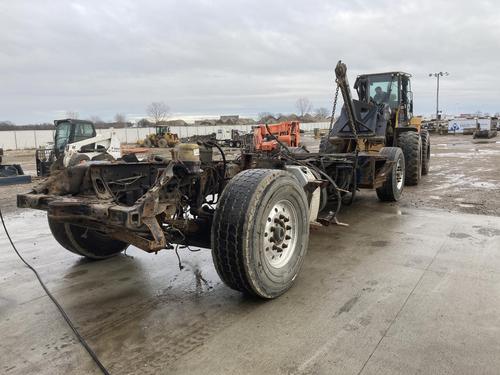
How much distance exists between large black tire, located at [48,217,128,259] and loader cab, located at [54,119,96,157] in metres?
12.7

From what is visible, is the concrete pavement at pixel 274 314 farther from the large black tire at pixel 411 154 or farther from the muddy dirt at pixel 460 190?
the large black tire at pixel 411 154

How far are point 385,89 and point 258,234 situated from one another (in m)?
9.68

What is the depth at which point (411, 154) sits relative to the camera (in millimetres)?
10633

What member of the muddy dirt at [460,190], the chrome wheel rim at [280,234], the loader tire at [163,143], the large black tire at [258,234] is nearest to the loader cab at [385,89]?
the muddy dirt at [460,190]

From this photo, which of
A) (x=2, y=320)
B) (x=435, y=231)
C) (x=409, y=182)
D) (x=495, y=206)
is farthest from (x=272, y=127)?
(x=2, y=320)

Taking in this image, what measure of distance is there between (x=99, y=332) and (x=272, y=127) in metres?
19.1

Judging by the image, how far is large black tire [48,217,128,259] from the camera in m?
4.91

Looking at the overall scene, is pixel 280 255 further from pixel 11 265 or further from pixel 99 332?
pixel 11 265

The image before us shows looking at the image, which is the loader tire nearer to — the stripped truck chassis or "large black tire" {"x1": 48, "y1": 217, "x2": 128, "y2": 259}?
"large black tire" {"x1": 48, "y1": 217, "x2": 128, "y2": 259}

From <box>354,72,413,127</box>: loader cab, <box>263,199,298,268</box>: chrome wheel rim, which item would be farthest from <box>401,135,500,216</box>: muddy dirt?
<box>263,199,298,268</box>: chrome wheel rim

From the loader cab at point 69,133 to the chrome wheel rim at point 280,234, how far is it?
14533 mm

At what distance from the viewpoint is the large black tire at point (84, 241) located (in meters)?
4.91

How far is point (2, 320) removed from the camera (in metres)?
3.83

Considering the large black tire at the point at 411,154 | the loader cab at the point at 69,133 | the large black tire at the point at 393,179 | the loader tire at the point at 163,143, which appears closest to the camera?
the large black tire at the point at 393,179
